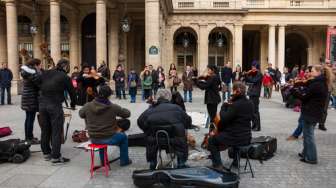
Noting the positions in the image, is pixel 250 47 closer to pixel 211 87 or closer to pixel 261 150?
pixel 211 87

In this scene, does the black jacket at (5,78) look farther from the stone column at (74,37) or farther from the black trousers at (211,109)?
the stone column at (74,37)

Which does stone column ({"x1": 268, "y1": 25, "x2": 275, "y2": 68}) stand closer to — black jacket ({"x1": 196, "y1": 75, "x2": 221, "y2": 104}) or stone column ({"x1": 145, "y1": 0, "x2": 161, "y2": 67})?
stone column ({"x1": 145, "y1": 0, "x2": 161, "y2": 67})

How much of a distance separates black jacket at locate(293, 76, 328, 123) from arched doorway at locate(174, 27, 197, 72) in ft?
103

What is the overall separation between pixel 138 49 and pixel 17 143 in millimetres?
27591

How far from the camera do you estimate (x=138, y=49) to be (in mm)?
35094

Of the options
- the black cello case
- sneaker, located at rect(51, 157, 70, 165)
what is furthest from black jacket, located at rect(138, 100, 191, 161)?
sneaker, located at rect(51, 157, 70, 165)

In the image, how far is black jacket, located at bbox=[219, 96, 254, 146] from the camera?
265 inches

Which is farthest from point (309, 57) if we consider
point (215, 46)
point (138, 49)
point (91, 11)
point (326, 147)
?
point (326, 147)

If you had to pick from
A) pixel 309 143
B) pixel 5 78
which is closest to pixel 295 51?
pixel 5 78

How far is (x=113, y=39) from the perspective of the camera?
29.4 meters

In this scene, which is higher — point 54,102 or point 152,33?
point 152,33

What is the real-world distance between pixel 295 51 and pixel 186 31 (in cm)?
1282

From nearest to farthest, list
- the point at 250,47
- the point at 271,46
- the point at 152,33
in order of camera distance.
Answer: the point at 152,33 → the point at 271,46 → the point at 250,47

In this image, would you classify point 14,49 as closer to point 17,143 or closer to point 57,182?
point 17,143
